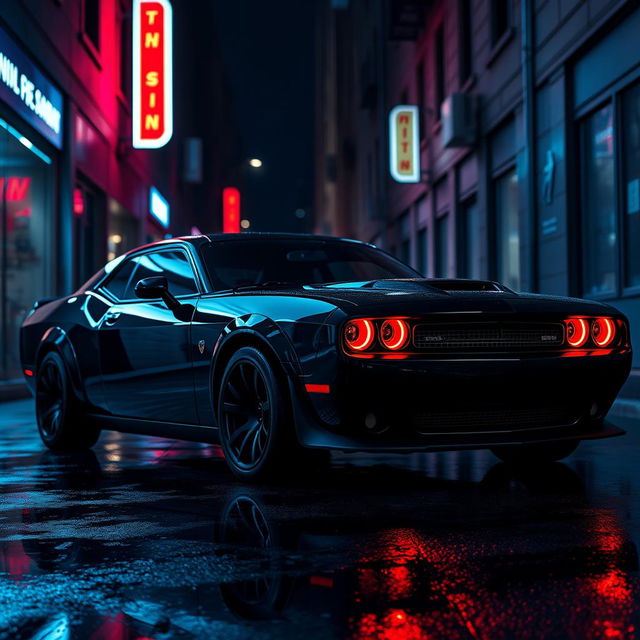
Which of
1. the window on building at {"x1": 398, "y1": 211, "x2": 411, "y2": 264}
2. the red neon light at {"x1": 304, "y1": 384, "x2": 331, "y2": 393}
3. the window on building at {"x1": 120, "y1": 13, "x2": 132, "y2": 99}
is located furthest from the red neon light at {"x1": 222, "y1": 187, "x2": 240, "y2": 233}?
the red neon light at {"x1": 304, "y1": 384, "x2": 331, "y2": 393}

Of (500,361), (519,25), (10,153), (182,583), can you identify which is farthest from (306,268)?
(519,25)

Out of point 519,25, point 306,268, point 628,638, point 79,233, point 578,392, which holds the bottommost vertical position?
point 628,638

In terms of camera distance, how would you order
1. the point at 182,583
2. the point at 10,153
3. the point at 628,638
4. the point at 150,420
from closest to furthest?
the point at 628,638
the point at 182,583
the point at 150,420
the point at 10,153

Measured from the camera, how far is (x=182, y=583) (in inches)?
131

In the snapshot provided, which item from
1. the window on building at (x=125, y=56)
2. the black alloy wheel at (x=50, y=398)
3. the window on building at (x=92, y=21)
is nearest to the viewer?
the black alloy wheel at (x=50, y=398)

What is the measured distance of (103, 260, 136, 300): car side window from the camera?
712 cm

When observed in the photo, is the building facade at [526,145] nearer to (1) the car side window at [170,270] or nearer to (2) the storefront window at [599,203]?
(2) the storefront window at [599,203]

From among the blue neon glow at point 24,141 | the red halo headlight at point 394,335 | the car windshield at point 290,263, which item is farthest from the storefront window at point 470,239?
the red halo headlight at point 394,335

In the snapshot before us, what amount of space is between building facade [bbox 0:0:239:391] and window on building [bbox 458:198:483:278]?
644 cm

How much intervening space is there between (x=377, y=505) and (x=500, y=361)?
2.79 ft

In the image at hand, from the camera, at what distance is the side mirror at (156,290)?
6.14 m

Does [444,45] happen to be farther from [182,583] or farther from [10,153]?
[182,583]

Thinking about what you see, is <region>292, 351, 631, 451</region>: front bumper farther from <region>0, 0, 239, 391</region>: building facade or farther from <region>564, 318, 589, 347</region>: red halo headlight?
<region>0, 0, 239, 391</region>: building facade

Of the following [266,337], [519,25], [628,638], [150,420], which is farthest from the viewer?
[519,25]
